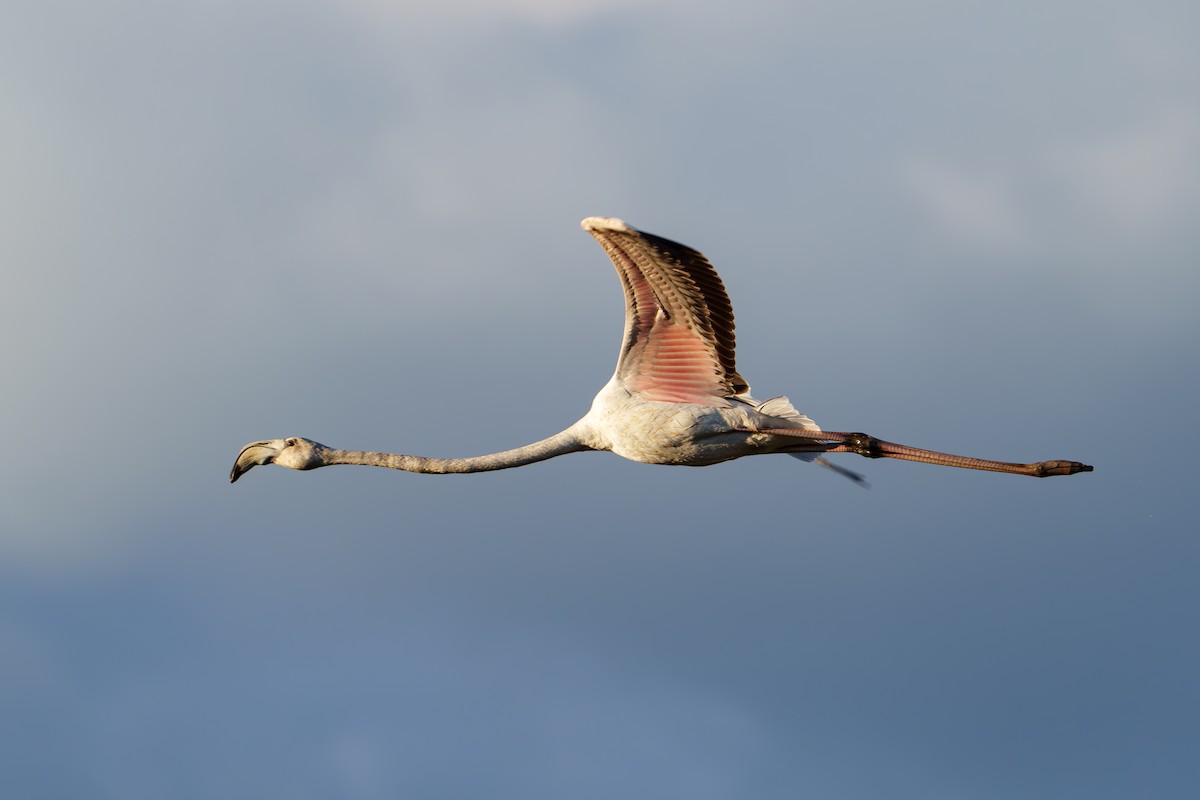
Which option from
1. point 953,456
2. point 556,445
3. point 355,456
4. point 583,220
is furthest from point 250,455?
point 953,456

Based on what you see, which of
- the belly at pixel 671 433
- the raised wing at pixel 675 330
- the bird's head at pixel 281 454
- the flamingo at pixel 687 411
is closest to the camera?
the raised wing at pixel 675 330

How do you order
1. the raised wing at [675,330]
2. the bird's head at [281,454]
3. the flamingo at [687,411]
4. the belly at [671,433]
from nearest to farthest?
the raised wing at [675,330] < the flamingo at [687,411] < the belly at [671,433] < the bird's head at [281,454]

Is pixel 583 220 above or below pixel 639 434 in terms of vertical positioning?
above

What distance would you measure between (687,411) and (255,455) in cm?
579

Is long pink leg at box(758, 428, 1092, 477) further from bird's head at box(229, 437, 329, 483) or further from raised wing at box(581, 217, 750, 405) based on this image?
bird's head at box(229, 437, 329, 483)

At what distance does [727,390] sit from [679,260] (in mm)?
2207

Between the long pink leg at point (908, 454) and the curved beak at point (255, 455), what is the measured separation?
6.33 meters

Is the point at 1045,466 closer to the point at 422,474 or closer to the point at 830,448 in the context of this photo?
the point at 830,448

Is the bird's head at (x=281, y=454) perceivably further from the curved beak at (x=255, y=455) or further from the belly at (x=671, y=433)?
the belly at (x=671, y=433)

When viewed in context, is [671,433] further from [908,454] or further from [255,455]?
[255,455]

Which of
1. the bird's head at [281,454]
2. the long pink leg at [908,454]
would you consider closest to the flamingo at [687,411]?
the long pink leg at [908,454]

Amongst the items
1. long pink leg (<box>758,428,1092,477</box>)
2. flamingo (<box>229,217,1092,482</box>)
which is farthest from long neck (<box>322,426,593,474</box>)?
long pink leg (<box>758,428,1092,477</box>)

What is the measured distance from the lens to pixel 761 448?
21.1 meters

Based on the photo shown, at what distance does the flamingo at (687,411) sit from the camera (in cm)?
2017
